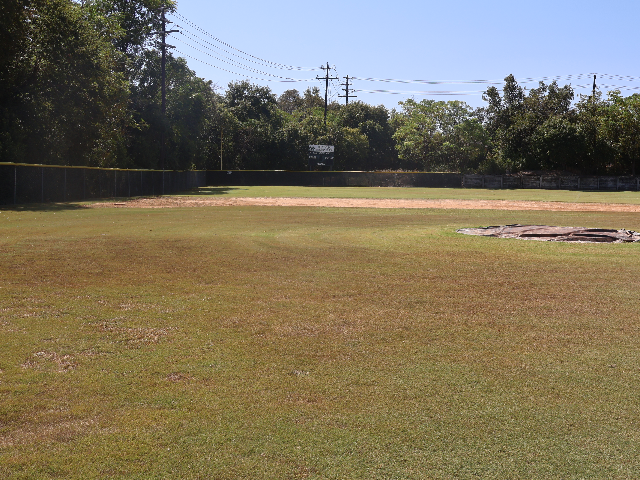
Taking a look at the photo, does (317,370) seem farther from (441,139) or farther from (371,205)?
(441,139)

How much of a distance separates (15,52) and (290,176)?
45.3 m

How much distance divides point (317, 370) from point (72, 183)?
31.8 metres

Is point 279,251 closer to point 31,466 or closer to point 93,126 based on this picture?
point 31,466

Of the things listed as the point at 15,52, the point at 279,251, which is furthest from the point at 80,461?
the point at 15,52

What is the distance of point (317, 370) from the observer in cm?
561

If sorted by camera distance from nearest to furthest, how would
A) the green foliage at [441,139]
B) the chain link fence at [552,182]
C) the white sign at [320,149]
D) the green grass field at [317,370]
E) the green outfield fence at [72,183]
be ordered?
the green grass field at [317,370] → the green outfield fence at [72,183] → the chain link fence at [552,182] → the white sign at [320,149] → the green foliage at [441,139]

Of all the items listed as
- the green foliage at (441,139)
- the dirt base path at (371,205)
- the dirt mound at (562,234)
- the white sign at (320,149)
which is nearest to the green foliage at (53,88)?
the dirt base path at (371,205)

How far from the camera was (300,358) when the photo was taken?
598cm

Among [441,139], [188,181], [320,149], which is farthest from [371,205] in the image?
[441,139]

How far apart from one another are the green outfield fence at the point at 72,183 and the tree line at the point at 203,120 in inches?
138

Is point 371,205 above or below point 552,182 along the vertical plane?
below

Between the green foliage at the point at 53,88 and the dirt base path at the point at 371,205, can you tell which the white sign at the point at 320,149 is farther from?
the dirt base path at the point at 371,205

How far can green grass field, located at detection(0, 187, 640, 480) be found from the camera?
392 cm

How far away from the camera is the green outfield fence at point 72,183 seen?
28567mm
